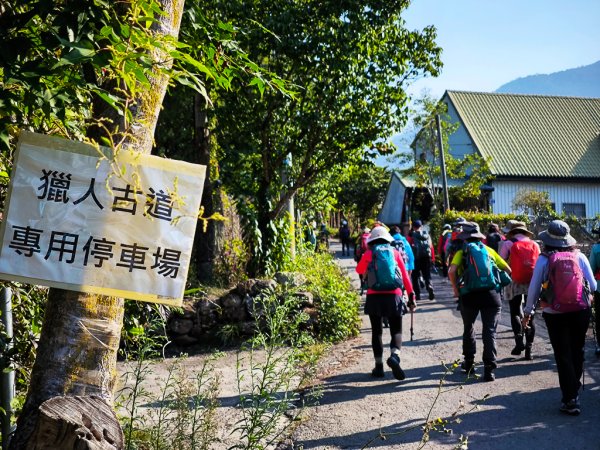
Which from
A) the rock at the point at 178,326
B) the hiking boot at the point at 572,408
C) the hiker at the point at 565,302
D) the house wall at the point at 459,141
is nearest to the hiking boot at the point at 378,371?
the hiker at the point at 565,302

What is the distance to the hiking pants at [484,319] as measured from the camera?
25.5 ft

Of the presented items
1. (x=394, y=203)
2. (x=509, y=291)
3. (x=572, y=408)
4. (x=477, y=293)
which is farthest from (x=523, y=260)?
(x=394, y=203)

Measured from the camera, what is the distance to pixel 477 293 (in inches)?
314

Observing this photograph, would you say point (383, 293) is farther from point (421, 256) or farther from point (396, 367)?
point (421, 256)

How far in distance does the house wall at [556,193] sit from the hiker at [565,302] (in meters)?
24.7

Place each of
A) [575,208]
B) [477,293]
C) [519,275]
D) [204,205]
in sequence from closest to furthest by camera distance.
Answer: [477,293], [519,275], [204,205], [575,208]

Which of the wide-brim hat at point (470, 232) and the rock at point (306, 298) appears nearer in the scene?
the wide-brim hat at point (470, 232)

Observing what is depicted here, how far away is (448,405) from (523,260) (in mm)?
3082

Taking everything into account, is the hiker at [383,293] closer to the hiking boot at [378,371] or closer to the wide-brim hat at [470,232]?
the hiking boot at [378,371]

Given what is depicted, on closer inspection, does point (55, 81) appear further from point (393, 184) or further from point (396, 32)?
point (393, 184)

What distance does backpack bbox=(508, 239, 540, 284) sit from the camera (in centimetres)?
902

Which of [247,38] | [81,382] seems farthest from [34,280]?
[247,38]

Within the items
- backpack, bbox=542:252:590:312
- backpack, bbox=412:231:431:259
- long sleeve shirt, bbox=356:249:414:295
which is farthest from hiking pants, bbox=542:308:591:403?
backpack, bbox=412:231:431:259

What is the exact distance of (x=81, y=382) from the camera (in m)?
2.80
